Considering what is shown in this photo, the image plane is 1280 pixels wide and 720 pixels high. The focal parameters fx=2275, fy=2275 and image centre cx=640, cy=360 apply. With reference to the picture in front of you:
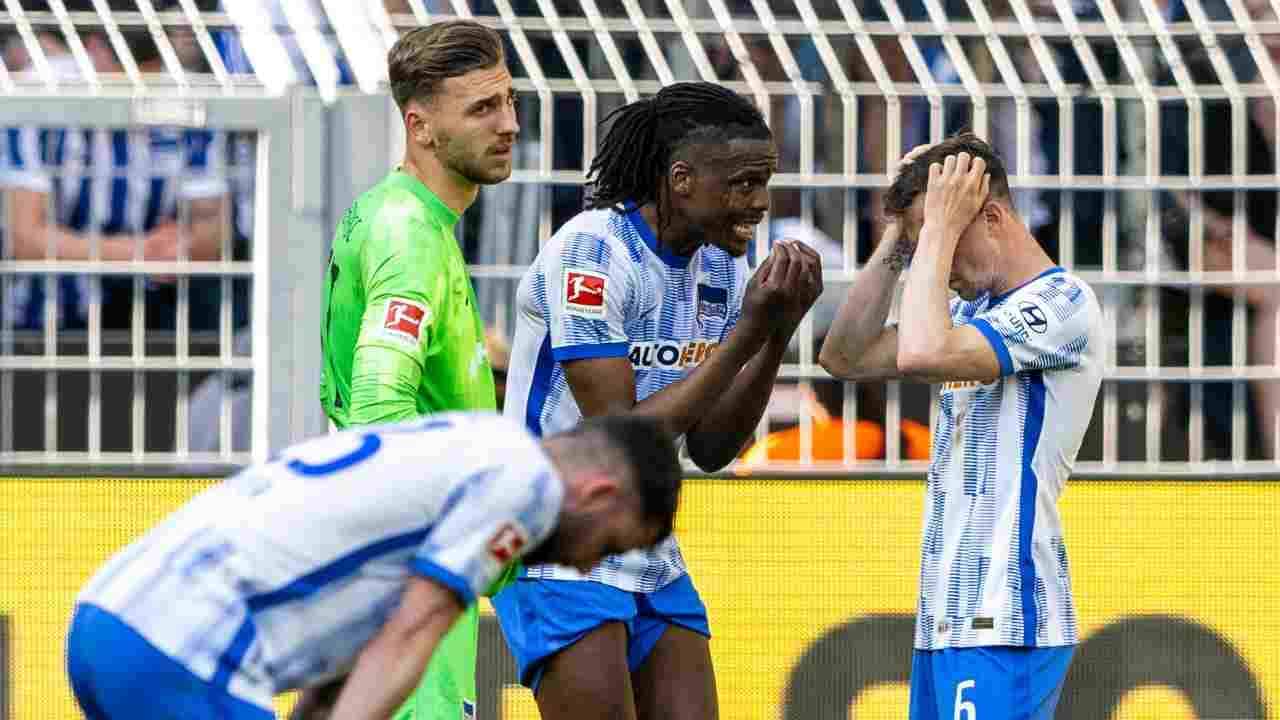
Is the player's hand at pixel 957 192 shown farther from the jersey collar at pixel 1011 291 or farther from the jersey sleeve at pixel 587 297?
the jersey sleeve at pixel 587 297

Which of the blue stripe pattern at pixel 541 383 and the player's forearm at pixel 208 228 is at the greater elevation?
the player's forearm at pixel 208 228

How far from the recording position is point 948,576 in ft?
15.0

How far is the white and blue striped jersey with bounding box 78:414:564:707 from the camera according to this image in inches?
128

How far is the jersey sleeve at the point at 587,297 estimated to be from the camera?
4691mm

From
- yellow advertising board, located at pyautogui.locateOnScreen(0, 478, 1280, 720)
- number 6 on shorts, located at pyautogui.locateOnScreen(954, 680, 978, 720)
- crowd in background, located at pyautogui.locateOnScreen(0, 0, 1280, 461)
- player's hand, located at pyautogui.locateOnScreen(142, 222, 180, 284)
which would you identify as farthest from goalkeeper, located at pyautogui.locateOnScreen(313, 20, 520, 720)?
yellow advertising board, located at pyautogui.locateOnScreen(0, 478, 1280, 720)

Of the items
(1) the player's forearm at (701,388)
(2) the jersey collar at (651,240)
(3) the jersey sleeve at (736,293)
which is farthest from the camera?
(3) the jersey sleeve at (736,293)

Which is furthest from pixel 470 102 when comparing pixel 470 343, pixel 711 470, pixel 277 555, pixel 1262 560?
pixel 1262 560

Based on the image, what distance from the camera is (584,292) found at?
4719mm

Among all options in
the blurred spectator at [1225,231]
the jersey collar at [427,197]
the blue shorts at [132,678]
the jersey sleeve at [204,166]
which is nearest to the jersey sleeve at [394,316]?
the jersey collar at [427,197]

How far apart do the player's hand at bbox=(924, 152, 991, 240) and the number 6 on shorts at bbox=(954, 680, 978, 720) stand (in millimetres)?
913

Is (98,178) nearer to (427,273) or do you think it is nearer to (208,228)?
(208,228)

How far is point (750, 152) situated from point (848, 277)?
1657mm

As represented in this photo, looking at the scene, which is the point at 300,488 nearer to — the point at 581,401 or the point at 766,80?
the point at 581,401

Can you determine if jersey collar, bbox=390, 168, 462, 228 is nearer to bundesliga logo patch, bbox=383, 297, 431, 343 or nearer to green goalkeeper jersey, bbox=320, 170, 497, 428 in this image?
green goalkeeper jersey, bbox=320, 170, 497, 428
